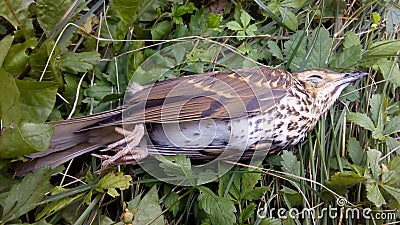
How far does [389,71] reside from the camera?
2.37m

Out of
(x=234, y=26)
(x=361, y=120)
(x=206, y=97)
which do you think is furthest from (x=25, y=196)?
(x=361, y=120)

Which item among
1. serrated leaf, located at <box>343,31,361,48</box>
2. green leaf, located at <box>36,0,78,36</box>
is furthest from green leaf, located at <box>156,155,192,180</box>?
serrated leaf, located at <box>343,31,361,48</box>

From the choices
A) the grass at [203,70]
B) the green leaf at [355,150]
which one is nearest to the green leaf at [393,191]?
the grass at [203,70]

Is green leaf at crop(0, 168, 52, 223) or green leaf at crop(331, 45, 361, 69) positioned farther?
green leaf at crop(331, 45, 361, 69)

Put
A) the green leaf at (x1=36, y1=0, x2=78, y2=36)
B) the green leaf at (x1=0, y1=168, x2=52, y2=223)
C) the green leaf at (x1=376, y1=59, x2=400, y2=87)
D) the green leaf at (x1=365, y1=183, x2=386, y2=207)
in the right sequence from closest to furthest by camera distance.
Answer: the green leaf at (x1=0, y1=168, x2=52, y2=223) → the green leaf at (x1=365, y1=183, x2=386, y2=207) → the green leaf at (x1=36, y1=0, x2=78, y2=36) → the green leaf at (x1=376, y1=59, x2=400, y2=87)

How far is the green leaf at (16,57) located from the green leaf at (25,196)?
44 centimetres

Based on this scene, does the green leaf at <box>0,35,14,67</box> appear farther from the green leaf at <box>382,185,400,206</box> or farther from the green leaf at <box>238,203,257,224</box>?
the green leaf at <box>382,185,400,206</box>

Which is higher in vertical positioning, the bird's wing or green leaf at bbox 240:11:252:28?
green leaf at bbox 240:11:252:28

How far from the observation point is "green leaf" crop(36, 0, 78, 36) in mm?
2139

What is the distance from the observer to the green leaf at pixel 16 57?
201cm

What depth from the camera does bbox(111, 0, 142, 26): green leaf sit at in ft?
6.97

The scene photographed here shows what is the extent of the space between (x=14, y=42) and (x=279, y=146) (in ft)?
3.64

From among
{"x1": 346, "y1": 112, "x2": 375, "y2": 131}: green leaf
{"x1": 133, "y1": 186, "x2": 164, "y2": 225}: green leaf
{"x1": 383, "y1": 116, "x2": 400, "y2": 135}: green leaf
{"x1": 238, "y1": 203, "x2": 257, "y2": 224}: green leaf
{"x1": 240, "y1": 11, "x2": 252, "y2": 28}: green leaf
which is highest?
{"x1": 240, "y1": 11, "x2": 252, "y2": 28}: green leaf

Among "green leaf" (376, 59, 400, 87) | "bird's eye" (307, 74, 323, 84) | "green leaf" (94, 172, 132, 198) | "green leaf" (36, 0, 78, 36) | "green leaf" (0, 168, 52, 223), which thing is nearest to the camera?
"green leaf" (0, 168, 52, 223)
